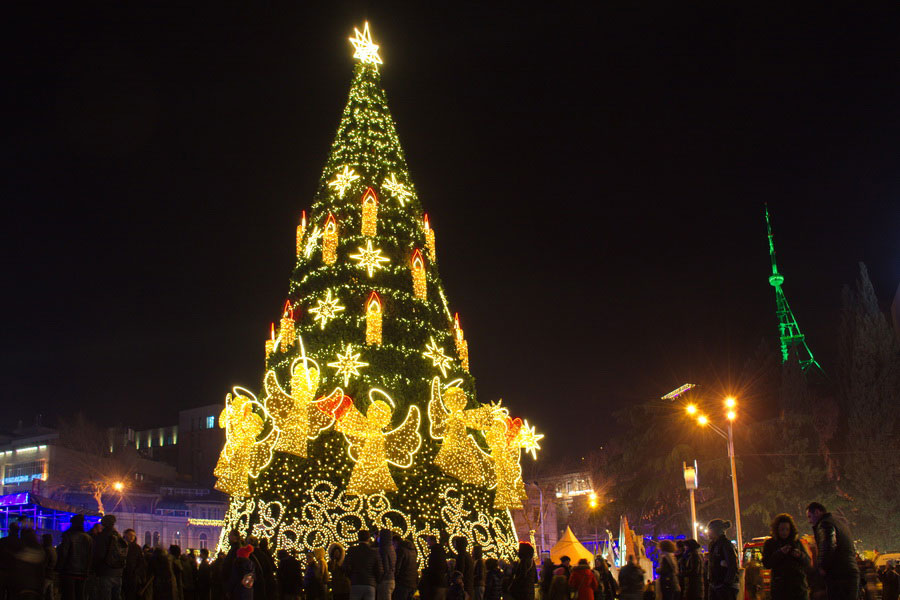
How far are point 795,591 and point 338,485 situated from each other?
11.8m

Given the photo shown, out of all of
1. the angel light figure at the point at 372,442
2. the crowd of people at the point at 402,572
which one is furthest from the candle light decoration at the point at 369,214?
the crowd of people at the point at 402,572

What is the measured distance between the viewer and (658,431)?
143ft

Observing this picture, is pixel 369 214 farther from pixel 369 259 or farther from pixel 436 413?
pixel 436 413

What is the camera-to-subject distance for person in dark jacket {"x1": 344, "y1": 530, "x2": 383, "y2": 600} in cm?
990

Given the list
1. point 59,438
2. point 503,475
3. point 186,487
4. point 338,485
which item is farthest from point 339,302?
point 59,438

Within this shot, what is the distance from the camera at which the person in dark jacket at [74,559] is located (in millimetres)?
9492

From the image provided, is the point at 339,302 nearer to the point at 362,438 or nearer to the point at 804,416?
the point at 362,438

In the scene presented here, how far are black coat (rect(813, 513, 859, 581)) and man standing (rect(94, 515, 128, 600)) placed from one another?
8.15 metres

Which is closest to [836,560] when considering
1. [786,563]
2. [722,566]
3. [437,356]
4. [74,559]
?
[786,563]

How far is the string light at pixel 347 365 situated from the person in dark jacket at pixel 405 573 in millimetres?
7413

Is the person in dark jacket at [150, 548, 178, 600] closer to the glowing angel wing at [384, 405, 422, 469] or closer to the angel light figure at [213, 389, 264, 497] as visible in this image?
the angel light figure at [213, 389, 264, 497]

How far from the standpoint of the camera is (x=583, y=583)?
10.4m

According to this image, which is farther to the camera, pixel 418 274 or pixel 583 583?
pixel 418 274

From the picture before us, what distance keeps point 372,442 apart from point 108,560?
25.3 feet
